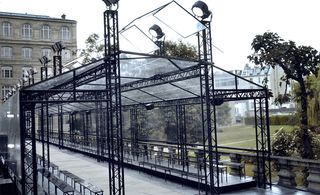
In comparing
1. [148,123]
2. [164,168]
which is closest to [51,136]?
[148,123]

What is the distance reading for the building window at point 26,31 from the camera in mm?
52188

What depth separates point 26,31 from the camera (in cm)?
5250

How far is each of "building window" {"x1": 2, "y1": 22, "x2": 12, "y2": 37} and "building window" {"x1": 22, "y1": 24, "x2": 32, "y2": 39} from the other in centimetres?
181

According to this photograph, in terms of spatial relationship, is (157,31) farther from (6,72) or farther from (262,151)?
(6,72)

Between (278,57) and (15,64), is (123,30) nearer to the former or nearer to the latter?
(278,57)

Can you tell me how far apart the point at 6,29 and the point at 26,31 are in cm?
278

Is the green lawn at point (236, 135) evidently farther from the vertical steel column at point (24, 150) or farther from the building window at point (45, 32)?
the building window at point (45, 32)

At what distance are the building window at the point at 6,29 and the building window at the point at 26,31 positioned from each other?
1805 mm

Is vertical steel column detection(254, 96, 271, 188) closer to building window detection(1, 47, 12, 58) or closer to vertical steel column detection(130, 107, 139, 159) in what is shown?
vertical steel column detection(130, 107, 139, 159)

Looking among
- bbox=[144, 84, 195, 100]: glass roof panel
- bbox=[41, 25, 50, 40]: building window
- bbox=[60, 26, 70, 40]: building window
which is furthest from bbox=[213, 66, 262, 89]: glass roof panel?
bbox=[41, 25, 50, 40]: building window

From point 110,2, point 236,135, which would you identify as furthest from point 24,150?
point 236,135

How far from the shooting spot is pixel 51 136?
126 ft

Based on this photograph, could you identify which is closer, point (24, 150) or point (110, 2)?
point (110, 2)

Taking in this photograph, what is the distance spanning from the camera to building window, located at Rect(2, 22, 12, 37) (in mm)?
50625
